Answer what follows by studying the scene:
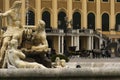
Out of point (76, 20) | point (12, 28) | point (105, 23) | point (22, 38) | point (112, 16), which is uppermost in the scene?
point (112, 16)

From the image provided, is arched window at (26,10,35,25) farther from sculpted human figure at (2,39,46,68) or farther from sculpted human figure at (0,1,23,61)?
sculpted human figure at (2,39,46,68)

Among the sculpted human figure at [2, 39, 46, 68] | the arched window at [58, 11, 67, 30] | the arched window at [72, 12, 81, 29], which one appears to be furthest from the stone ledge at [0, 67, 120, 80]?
the arched window at [72, 12, 81, 29]

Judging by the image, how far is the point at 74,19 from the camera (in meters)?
65.0

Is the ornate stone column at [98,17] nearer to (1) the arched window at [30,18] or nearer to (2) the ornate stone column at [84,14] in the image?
(2) the ornate stone column at [84,14]

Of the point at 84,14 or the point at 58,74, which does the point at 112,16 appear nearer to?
the point at 84,14

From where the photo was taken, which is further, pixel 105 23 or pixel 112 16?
pixel 112 16

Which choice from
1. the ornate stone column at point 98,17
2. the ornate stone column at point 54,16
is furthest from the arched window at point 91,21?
the ornate stone column at point 54,16

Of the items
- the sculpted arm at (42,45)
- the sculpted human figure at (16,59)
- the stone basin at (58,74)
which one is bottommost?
the stone basin at (58,74)

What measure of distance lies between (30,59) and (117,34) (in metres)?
52.9

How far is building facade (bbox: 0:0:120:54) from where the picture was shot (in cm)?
6066

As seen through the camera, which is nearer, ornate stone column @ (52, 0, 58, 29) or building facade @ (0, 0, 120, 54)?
building facade @ (0, 0, 120, 54)

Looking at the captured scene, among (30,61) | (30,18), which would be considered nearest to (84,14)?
(30,18)

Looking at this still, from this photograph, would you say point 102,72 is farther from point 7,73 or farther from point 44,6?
point 44,6

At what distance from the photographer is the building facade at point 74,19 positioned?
60.7 metres
